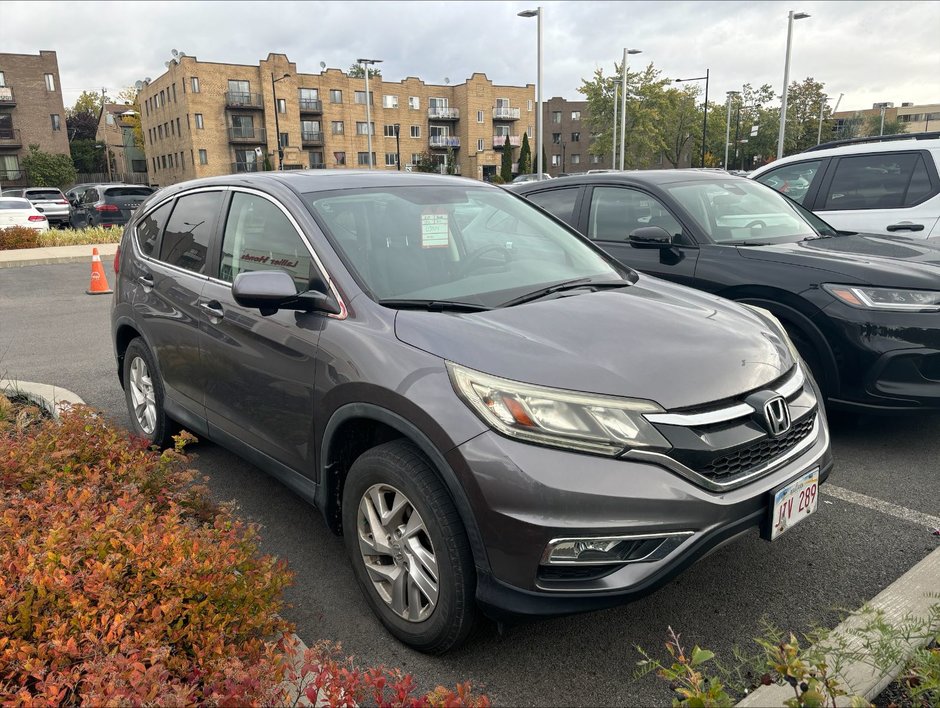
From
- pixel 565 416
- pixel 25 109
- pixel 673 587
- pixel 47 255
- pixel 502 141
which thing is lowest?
pixel 673 587

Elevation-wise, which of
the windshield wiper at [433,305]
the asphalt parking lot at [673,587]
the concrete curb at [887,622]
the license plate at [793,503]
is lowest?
the asphalt parking lot at [673,587]

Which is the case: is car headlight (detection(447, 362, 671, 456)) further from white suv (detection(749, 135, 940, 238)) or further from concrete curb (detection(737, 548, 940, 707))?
white suv (detection(749, 135, 940, 238))

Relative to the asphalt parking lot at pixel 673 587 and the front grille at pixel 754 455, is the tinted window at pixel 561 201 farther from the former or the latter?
the front grille at pixel 754 455

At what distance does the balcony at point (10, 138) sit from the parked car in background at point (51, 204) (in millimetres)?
34619

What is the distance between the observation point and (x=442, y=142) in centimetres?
7819

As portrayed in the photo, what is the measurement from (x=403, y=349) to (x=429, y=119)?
79478 mm

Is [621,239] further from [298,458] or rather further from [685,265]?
[298,458]

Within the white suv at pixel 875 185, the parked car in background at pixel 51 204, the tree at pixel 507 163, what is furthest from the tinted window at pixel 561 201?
the tree at pixel 507 163

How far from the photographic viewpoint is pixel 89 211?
79.2 ft

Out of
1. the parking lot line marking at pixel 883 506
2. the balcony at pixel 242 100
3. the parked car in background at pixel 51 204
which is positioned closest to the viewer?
the parking lot line marking at pixel 883 506

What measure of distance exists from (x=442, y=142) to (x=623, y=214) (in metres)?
75.6

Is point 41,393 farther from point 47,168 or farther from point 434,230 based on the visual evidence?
point 47,168

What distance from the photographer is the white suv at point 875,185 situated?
6734 mm

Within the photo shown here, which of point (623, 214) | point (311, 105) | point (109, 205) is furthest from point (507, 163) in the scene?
point (623, 214)
